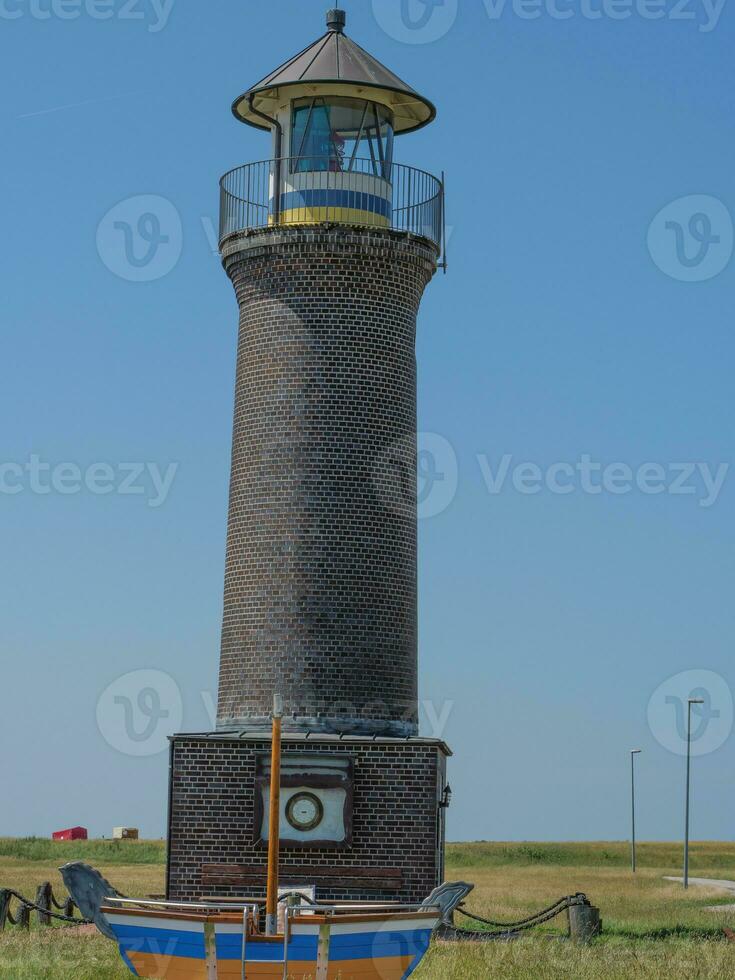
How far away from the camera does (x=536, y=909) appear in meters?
40.2

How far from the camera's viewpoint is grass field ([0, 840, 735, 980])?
24766 millimetres

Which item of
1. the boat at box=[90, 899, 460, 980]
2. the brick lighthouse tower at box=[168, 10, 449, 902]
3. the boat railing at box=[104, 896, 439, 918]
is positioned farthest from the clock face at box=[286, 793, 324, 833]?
the boat at box=[90, 899, 460, 980]

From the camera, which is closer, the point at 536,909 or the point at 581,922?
the point at 581,922

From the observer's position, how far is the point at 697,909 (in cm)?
4175

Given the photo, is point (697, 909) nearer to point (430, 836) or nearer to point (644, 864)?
point (430, 836)

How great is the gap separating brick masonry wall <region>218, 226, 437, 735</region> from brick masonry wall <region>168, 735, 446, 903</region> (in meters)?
1.12

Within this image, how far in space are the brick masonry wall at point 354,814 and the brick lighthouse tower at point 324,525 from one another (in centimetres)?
3

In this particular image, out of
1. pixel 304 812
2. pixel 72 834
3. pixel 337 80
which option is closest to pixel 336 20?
pixel 337 80

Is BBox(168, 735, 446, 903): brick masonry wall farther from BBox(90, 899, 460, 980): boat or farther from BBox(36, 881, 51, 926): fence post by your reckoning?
BBox(90, 899, 460, 980): boat

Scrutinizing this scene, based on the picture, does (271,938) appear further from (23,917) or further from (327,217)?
(327,217)

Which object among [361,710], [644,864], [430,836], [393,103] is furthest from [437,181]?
[644,864]

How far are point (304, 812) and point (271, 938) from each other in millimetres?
6392

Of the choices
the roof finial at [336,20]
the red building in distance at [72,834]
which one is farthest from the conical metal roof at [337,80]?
the red building in distance at [72,834]

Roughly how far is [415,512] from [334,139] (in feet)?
22.4
